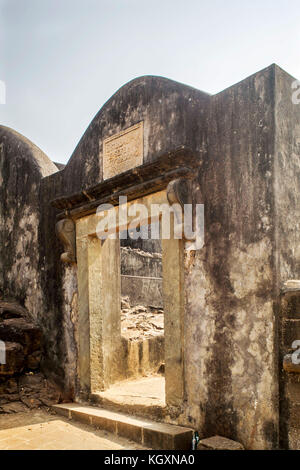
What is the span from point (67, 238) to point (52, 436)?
Result: 224 cm

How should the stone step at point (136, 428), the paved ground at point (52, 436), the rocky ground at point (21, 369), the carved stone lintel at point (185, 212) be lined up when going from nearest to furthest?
the stone step at point (136, 428) < the paved ground at point (52, 436) < the carved stone lintel at point (185, 212) < the rocky ground at point (21, 369)

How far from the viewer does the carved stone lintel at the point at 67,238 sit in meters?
5.39

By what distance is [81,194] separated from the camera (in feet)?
17.0

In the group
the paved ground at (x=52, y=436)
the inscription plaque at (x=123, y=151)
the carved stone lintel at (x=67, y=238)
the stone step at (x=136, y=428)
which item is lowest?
the paved ground at (x=52, y=436)

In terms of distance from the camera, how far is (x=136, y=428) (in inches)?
152

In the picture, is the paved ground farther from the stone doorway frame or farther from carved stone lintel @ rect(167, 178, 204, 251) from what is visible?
carved stone lintel @ rect(167, 178, 204, 251)

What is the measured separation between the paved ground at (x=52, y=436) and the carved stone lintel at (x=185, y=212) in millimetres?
1816

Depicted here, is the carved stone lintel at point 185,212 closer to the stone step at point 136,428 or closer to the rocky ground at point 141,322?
the stone step at point 136,428

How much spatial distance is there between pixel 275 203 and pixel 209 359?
4.57ft

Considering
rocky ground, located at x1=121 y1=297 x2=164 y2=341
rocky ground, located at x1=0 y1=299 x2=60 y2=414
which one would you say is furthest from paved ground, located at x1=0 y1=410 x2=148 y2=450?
rocky ground, located at x1=121 y1=297 x2=164 y2=341

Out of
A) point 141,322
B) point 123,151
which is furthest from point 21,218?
point 141,322

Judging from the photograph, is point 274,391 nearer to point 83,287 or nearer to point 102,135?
point 83,287

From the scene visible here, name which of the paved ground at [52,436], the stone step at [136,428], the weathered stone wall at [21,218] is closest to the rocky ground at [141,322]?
the weathered stone wall at [21,218]

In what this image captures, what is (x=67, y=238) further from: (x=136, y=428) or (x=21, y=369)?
(x=136, y=428)
